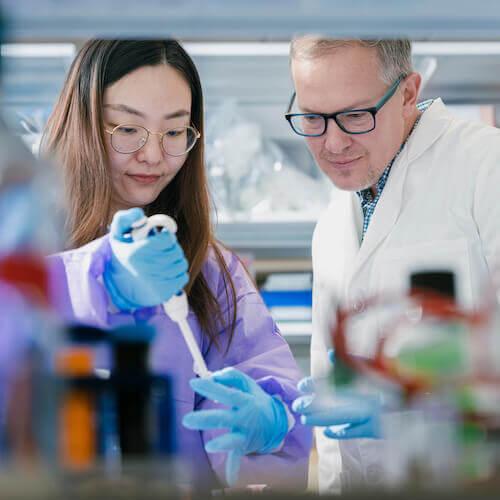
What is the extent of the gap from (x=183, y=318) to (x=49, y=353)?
645 mm

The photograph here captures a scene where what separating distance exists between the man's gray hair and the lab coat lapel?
0.79ft

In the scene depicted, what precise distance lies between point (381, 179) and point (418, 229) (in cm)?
19

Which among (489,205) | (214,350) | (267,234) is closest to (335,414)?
(214,350)

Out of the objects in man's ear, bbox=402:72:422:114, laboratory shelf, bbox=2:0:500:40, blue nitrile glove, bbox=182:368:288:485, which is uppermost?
man's ear, bbox=402:72:422:114

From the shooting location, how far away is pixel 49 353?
56cm

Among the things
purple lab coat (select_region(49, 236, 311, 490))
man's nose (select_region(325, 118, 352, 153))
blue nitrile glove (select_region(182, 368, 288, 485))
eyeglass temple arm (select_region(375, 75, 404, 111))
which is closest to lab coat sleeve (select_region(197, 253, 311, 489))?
purple lab coat (select_region(49, 236, 311, 490))

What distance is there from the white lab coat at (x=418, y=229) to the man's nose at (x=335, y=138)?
0.82ft

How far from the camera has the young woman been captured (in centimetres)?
144

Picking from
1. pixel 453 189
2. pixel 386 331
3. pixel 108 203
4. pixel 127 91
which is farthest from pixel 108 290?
pixel 453 189

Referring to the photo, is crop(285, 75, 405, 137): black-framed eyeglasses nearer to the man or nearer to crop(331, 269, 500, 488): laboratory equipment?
the man

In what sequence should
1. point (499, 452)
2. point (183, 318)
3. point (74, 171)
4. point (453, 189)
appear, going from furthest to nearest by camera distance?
point (453, 189), point (74, 171), point (183, 318), point (499, 452)

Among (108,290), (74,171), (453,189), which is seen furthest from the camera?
(453,189)

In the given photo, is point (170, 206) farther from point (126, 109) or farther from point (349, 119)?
point (349, 119)

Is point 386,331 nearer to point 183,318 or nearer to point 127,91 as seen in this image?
point 183,318
